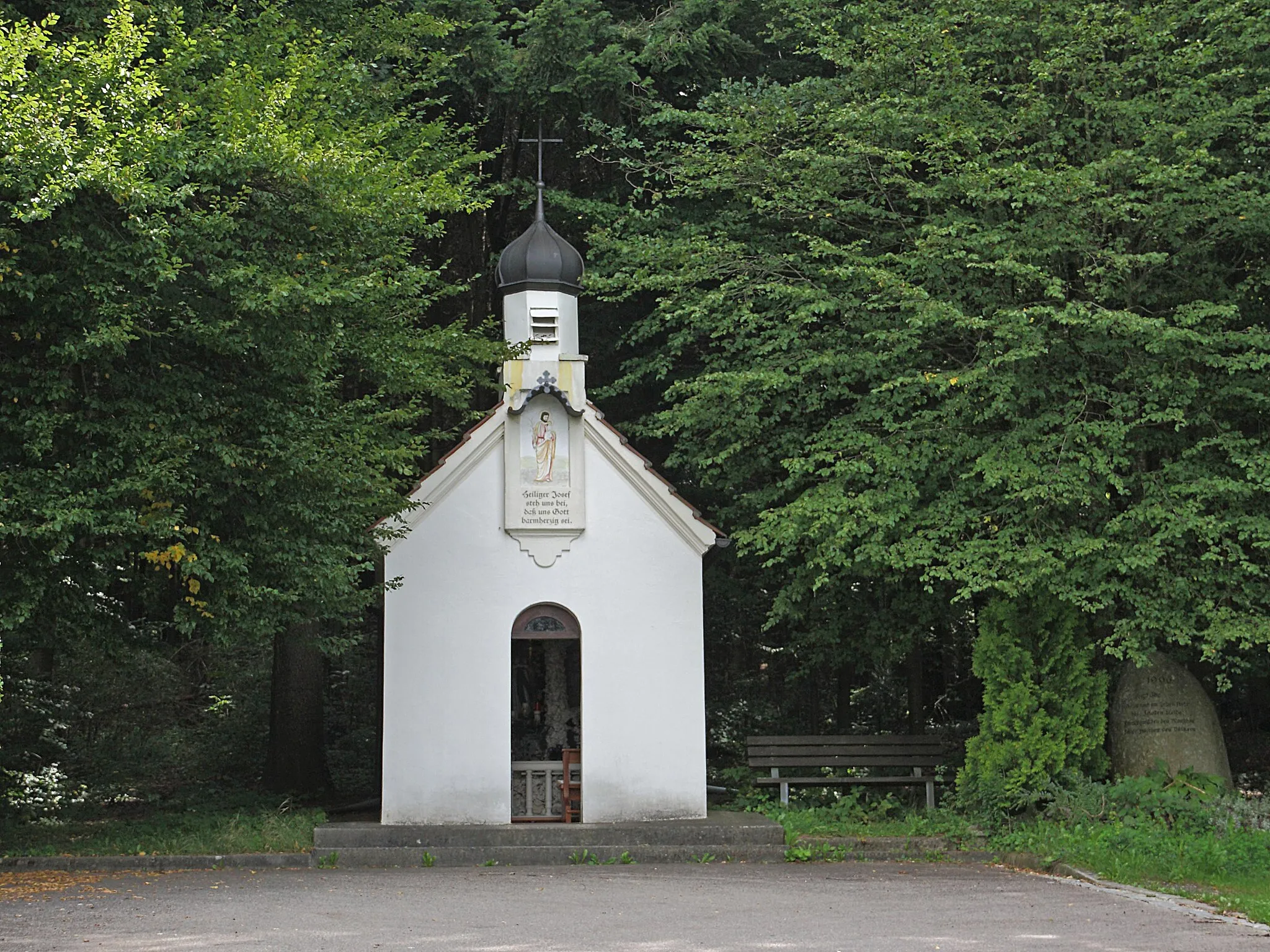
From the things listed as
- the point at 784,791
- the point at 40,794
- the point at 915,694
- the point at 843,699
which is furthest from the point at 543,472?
the point at 40,794

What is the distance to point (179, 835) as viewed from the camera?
13383mm

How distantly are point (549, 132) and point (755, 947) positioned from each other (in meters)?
13.8

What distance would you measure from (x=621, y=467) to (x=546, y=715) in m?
3.70

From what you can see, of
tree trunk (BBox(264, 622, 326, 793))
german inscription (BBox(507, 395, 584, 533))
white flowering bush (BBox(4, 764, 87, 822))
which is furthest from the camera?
tree trunk (BBox(264, 622, 326, 793))

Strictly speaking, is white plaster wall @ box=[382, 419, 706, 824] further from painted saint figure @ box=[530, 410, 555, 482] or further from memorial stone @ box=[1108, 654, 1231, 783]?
memorial stone @ box=[1108, 654, 1231, 783]

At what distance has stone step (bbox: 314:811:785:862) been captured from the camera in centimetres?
1326

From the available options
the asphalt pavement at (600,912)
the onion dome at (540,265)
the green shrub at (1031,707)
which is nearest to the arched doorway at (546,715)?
the asphalt pavement at (600,912)

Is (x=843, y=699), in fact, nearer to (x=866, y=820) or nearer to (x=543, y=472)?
(x=866, y=820)

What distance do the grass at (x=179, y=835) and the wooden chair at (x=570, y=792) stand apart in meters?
2.40

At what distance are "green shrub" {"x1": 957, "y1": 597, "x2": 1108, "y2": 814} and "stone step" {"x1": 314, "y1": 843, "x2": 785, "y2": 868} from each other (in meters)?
2.41

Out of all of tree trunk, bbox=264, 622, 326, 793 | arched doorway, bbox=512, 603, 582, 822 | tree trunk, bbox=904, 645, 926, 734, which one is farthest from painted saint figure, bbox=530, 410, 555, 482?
tree trunk, bbox=904, 645, 926, 734

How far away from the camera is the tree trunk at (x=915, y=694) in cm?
1931

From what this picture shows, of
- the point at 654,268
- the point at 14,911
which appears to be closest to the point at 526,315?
the point at 654,268

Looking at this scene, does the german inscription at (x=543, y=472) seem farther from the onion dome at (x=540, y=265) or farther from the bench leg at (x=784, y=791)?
the bench leg at (x=784, y=791)
